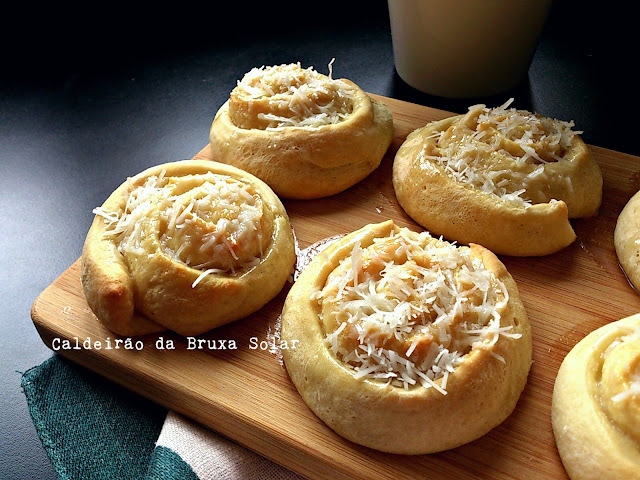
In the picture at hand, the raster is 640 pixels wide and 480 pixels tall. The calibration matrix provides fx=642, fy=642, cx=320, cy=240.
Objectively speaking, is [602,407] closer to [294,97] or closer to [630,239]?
[630,239]

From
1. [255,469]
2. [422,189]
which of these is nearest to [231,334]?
[255,469]

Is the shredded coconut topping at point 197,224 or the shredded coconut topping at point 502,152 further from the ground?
the shredded coconut topping at point 197,224

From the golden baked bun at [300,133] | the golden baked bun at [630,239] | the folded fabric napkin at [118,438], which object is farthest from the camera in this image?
the golden baked bun at [300,133]

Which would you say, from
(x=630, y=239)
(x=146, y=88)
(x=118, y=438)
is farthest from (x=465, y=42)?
(x=118, y=438)

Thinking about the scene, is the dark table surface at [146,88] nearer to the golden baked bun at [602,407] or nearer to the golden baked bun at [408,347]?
the golden baked bun at [408,347]

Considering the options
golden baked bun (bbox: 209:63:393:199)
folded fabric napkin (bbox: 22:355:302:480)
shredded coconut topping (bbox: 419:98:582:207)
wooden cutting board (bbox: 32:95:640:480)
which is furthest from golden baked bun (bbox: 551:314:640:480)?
golden baked bun (bbox: 209:63:393:199)

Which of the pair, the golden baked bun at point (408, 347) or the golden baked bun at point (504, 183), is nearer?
the golden baked bun at point (408, 347)

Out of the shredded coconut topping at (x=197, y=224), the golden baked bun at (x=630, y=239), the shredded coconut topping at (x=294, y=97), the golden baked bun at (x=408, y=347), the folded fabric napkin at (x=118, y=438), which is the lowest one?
the folded fabric napkin at (x=118, y=438)

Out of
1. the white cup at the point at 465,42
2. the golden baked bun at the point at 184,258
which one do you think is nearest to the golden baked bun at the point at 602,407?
the golden baked bun at the point at 184,258
